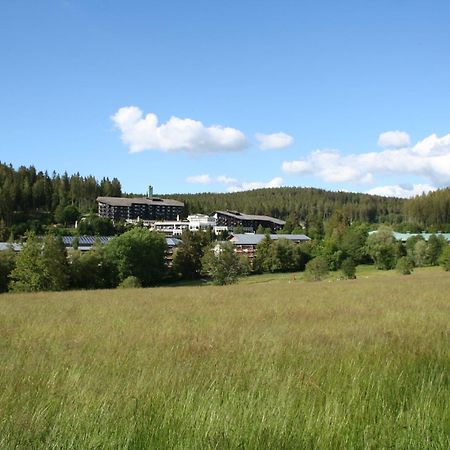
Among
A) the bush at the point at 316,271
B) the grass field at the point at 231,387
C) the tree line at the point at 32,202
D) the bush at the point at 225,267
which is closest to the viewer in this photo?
the grass field at the point at 231,387

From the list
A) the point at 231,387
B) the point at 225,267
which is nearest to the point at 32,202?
the point at 225,267

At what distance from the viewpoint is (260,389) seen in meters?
5.02

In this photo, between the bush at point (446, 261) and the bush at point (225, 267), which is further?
the bush at point (446, 261)

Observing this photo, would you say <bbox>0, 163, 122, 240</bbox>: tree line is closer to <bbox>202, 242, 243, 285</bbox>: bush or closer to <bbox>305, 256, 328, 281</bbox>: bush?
<bbox>202, 242, 243, 285</bbox>: bush

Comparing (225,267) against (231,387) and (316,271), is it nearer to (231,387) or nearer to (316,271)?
(316,271)

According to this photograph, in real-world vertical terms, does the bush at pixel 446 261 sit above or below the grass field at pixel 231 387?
below

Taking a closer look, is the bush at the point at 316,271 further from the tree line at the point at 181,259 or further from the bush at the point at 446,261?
the bush at the point at 446,261

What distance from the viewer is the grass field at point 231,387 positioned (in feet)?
12.7

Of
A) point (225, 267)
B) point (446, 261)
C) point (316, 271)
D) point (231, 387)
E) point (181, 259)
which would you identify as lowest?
point (181, 259)

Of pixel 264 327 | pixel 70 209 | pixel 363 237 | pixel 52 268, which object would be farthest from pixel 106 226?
pixel 264 327

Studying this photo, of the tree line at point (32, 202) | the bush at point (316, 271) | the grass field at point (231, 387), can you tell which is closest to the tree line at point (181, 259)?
the bush at point (316, 271)

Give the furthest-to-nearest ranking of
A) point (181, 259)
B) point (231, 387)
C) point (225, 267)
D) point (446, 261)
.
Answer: point (181, 259)
point (446, 261)
point (225, 267)
point (231, 387)

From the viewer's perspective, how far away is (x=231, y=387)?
5.16m

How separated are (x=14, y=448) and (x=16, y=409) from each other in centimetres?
99
